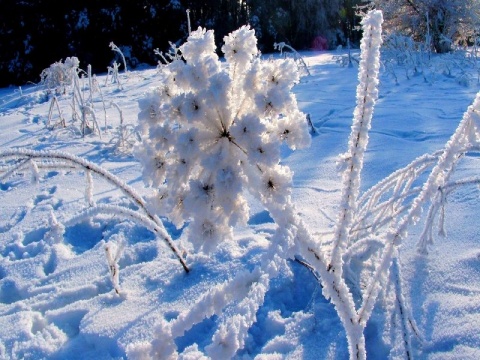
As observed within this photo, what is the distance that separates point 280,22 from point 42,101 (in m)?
11.8

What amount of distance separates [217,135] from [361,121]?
342 mm

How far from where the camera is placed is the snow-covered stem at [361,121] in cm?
101

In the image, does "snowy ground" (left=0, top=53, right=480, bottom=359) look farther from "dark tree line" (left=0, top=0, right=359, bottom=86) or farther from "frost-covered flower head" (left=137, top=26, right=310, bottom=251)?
"dark tree line" (left=0, top=0, right=359, bottom=86)

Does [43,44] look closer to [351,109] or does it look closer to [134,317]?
[351,109]

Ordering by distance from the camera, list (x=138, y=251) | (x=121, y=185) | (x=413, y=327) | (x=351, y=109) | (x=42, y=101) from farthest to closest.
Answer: (x=42, y=101) < (x=351, y=109) < (x=138, y=251) < (x=121, y=185) < (x=413, y=327)

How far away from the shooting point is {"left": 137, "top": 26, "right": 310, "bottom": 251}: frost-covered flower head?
37.0 inches

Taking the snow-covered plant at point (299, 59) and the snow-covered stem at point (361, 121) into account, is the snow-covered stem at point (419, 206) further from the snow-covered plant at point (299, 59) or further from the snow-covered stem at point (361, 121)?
the snow-covered plant at point (299, 59)

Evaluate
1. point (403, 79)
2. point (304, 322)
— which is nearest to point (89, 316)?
point (304, 322)

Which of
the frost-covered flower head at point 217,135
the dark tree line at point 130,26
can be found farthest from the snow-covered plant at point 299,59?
the dark tree line at point 130,26

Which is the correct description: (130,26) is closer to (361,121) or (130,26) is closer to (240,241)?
(240,241)

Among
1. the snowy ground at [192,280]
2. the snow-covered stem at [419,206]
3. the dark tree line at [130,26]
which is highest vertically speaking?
the dark tree line at [130,26]

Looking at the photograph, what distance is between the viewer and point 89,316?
1841 millimetres

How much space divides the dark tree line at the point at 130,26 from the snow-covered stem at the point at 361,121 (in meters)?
15.4

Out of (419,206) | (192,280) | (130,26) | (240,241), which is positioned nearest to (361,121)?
(419,206)
